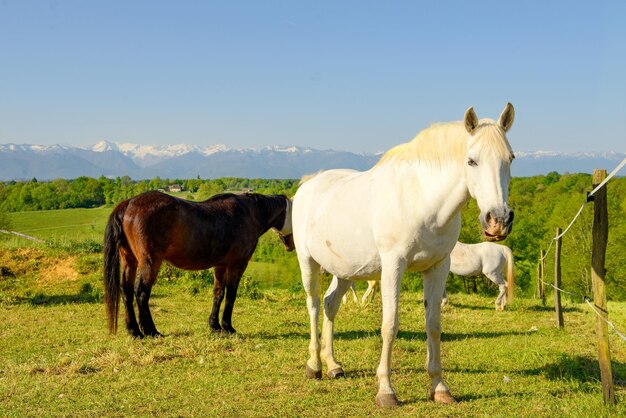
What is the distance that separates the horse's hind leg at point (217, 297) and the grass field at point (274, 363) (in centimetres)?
28

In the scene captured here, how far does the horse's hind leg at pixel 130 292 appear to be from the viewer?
27.3 feet

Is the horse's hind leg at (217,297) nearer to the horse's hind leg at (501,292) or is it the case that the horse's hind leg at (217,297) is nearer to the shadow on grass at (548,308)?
the horse's hind leg at (501,292)

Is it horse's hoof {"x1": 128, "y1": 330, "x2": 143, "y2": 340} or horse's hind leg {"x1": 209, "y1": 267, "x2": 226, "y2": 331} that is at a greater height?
horse's hind leg {"x1": 209, "y1": 267, "x2": 226, "y2": 331}

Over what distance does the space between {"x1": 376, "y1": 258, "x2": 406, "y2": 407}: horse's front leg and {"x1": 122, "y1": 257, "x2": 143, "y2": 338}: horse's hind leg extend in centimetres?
453

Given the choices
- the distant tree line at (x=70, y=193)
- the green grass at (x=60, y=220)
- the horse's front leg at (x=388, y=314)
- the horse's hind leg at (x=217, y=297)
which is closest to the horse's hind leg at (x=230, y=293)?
the horse's hind leg at (x=217, y=297)

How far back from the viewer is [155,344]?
785 cm

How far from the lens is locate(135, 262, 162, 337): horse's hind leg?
26.7 ft

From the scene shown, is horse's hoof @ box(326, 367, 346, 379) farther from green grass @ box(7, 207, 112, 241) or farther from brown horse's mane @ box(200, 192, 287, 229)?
green grass @ box(7, 207, 112, 241)

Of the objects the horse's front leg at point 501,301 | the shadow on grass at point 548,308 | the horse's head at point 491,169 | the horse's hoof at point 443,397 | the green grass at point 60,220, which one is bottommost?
the green grass at point 60,220

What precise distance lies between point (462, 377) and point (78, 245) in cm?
1472

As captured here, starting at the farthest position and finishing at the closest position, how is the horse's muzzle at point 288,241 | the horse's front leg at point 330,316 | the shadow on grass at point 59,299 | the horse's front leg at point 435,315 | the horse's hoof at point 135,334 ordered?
the shadow on grass at point 59,299, the horse's muzzle at point 288,241, the horse's hoof at point 135,334, the horse's front leg at point 330,316, the horse's front leg at point 435,315

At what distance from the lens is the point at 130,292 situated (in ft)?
28.1

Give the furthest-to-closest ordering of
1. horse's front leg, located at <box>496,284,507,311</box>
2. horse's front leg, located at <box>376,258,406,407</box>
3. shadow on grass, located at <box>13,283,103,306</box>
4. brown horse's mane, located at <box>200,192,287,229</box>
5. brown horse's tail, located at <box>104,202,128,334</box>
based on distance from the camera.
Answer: horse's front leg, located at <box>496,284,507,311</box> → shadow on grass, located at <box>13,283,103,306</box> → brown horse's mane, located at <box>200,192,287,229</box> → brown horse's tail, located at <box>104,202,128,334</box> → horse's front leg, located at <box>376,258,406,407</box>

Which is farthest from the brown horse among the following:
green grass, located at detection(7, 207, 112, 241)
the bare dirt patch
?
green grass, located at detection(7, 207, 112, 241)
